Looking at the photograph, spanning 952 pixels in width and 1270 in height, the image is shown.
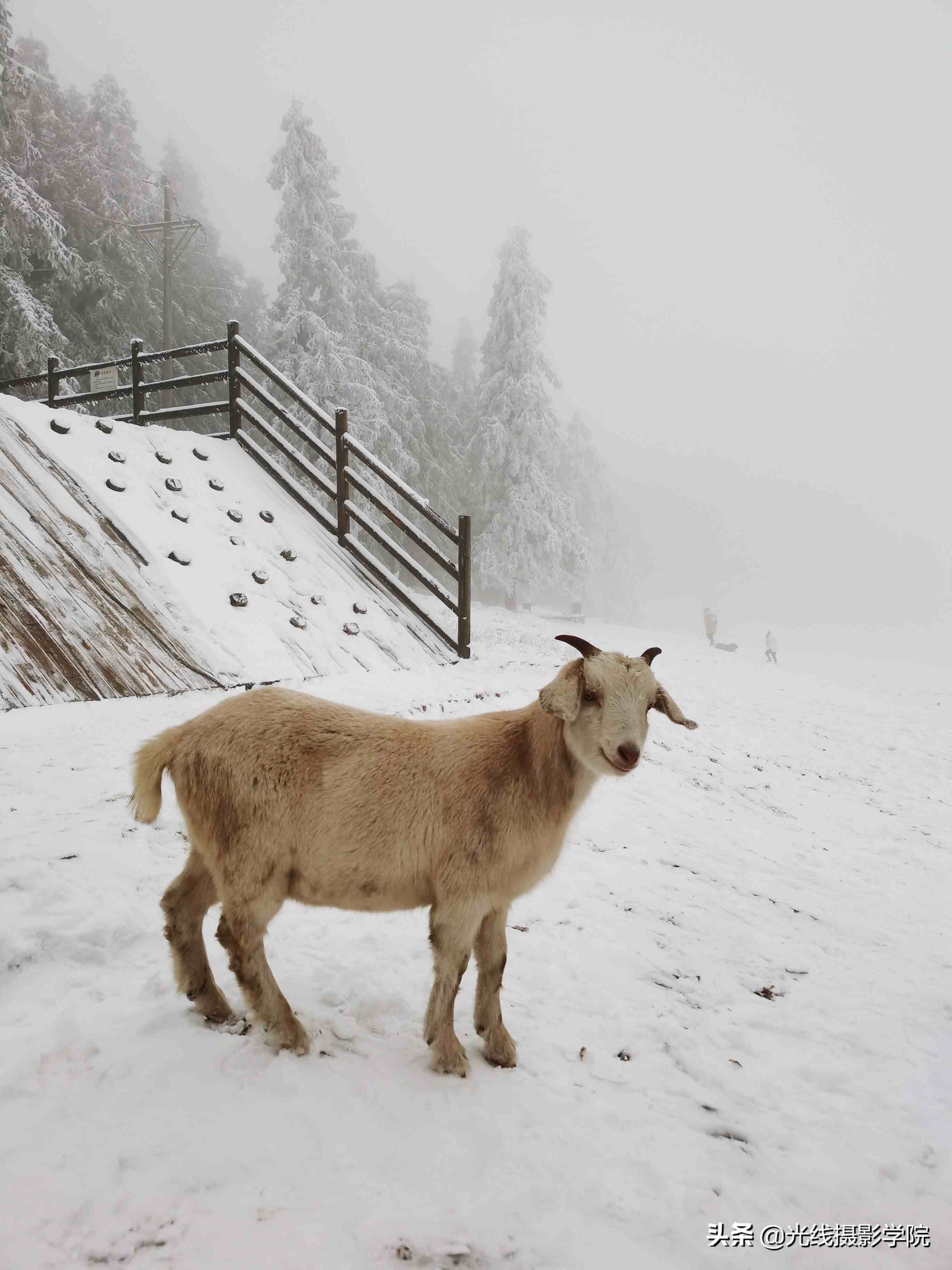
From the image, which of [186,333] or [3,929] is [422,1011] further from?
[186,333]

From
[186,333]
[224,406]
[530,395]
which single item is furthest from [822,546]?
[224,406]

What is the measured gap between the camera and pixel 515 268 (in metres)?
22.7

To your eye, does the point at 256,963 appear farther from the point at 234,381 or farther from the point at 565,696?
the point at 234,381

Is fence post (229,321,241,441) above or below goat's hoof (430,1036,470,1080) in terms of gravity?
above

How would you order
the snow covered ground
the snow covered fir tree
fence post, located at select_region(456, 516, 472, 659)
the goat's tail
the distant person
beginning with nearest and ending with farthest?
the snow covered ground → the goat's tail → fence post, located at select_region(456, 516, 472, 659) → the snow covered fir tree → the distant person

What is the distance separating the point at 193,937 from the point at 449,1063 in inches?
42.6

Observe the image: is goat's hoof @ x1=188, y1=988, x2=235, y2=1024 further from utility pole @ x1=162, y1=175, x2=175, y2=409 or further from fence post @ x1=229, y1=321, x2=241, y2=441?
utility pole @ x1=162, y1=175, x2=175, y2=409

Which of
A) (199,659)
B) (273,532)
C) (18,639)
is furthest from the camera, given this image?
(273,532)

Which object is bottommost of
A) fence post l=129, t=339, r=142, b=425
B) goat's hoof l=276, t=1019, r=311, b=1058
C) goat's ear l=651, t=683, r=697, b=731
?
goat's hoof l=276, t=1019, r=311, b=1058

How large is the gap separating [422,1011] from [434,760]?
45.5 inches

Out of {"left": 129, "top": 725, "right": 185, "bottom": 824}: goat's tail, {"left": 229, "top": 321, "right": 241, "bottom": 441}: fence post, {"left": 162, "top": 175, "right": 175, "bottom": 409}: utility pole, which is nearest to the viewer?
{"left": 129, "top": 725, "right": 185, "bottom": 824}: goat's tail

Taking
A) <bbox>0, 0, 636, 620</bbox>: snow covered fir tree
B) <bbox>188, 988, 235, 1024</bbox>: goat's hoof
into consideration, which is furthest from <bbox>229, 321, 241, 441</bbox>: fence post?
<bbox>188, 988, 235, 1024</bbox>: goat's hoof

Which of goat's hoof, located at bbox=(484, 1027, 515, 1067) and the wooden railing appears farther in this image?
the wooden railing

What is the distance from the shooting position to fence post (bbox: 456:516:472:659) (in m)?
8.87
